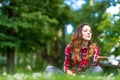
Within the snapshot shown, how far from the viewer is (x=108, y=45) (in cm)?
1555

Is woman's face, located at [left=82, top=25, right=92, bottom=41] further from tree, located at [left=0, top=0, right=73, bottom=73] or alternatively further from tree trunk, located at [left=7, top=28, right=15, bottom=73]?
tree trunk, located at [left=7, top=28, right=15, bottom=73]

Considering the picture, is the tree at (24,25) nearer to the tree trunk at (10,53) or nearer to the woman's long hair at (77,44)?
the tree trunk at (10,53)

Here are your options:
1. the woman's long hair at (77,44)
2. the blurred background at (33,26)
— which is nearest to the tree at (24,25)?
the blurred background at (33,26)

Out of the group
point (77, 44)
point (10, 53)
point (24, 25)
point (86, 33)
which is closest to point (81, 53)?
point (77, 44)

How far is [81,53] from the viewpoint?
763cm

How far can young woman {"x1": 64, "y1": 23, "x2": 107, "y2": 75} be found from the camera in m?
7.56

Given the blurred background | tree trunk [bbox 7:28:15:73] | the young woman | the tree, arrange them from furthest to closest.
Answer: tree trunk [bbox 7:28:15:73] → the tree → the blurred background → the young woman

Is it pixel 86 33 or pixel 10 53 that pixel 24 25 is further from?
pixel 86 33

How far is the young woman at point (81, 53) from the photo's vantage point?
756cm

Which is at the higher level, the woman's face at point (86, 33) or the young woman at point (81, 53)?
the woman's face at point (86, 33)

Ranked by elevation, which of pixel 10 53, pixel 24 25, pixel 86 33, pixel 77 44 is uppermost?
pixel 24 25

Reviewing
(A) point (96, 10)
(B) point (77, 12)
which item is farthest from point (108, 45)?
(B) point (77, 12)

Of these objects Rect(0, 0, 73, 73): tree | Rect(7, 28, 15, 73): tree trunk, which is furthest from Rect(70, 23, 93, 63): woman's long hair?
Rect(7, 28, 15, 73): tree trunk

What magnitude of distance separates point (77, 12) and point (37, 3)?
19.4 feet
